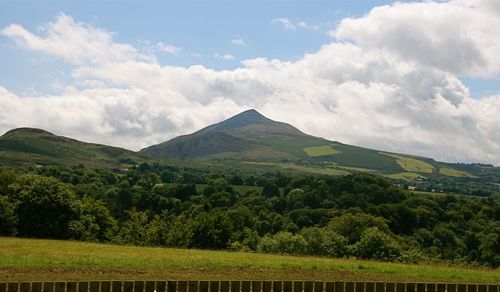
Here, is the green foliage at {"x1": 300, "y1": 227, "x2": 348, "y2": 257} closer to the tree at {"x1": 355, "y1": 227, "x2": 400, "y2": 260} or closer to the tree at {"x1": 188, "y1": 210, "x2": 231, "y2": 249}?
the tree at {"x1": 355, "y1": 227, "x2": 400, "y2": 260}

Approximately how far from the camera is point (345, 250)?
55188 mm

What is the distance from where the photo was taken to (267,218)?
125 metres

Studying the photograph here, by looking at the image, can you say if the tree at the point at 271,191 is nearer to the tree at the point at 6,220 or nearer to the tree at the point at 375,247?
the tree at the point at 375,247

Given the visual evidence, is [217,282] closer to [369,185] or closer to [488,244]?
[488,244]

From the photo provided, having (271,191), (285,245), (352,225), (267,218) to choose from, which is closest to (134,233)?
(285,245)

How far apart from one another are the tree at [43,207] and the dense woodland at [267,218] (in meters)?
0.10

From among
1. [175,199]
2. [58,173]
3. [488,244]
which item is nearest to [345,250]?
[488,244]

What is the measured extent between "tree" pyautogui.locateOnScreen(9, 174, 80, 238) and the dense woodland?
0.34ft

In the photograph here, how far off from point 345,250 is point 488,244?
194 feet

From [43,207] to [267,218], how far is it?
73.3 metres

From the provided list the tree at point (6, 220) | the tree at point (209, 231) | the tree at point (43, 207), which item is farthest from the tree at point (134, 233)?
the tree at point (6, 220)

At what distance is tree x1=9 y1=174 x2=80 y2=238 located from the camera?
55.4 meters

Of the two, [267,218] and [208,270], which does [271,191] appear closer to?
[267,218]

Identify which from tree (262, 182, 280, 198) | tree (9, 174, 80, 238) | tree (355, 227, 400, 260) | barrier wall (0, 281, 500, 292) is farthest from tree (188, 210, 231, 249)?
tree (262, 182, 280, 198)
